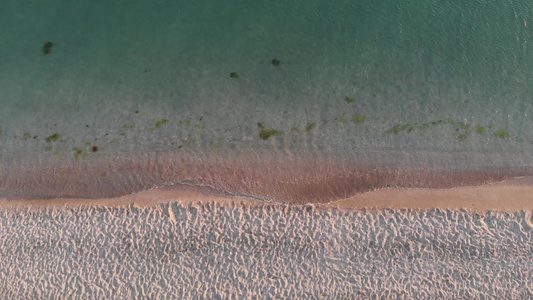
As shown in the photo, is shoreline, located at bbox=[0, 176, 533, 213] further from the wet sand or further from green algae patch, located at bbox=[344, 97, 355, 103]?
green algae patch, located at bbox=[344, 97, 355, 103]

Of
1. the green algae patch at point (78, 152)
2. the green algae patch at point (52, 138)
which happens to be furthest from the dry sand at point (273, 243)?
the green algae patch at point (52, 138)

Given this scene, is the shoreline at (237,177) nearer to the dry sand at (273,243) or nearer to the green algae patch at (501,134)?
the dry sand at (273,243)

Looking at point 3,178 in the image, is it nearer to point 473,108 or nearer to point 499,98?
point 473,108

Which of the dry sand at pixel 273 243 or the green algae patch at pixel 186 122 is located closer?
the dry sand at pixel 273 243

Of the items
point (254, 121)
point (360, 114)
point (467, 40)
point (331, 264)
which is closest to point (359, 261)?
point (331, 264)

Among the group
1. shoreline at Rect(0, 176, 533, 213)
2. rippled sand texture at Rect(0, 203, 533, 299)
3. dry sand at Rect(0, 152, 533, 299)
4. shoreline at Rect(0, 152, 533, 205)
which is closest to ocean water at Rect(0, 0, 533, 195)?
shoreline at Rect(0, 152, 533, 205)

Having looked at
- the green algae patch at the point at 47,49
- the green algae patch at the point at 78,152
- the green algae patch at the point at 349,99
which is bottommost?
the green algae patch at the point at 78,152
